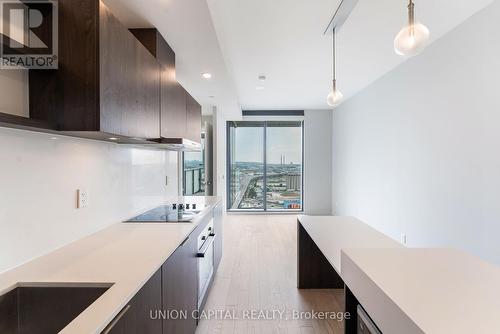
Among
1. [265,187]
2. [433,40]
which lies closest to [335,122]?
[265,187]

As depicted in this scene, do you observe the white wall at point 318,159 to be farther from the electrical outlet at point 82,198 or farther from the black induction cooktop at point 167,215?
the electrical outlet at point 82,198

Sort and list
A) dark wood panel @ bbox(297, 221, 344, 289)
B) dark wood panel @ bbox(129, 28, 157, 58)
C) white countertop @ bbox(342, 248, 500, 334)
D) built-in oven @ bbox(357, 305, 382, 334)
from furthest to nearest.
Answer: dark wood panel @ bbox(297, 221, 344, 289) < dark wood panel @ bbox(129, 28, 157, 58) < built-in oven @ bbox(357, 305, 382, 334) < white countertop @ bbox(342, 248, 500, 334)

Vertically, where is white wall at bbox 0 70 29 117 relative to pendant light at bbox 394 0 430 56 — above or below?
below

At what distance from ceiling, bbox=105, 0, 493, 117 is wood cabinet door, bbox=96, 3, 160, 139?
0.41 metres

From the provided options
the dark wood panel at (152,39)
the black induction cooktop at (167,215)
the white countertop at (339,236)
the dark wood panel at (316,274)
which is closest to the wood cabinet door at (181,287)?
the black induction cooktop at (167,215)

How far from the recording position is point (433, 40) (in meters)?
3.02

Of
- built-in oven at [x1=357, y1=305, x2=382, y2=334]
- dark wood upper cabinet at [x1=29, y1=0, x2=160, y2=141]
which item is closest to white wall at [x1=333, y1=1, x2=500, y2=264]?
built-in oven at [x1=357, y1=305, x2=382, y2=334]

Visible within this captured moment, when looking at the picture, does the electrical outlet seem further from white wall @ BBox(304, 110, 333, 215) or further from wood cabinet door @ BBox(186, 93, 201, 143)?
white wall @ BBox(304, 110, 333, 215)

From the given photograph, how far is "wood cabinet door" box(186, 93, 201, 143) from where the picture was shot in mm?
2995

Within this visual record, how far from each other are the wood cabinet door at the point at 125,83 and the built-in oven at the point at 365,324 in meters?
1.47

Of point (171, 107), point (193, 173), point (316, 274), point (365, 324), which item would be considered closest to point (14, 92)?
point (171, 107)

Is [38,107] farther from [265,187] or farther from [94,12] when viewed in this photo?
[265,187]

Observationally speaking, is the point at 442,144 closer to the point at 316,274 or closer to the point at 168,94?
the point at 316,274

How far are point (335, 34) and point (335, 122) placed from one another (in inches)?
158
